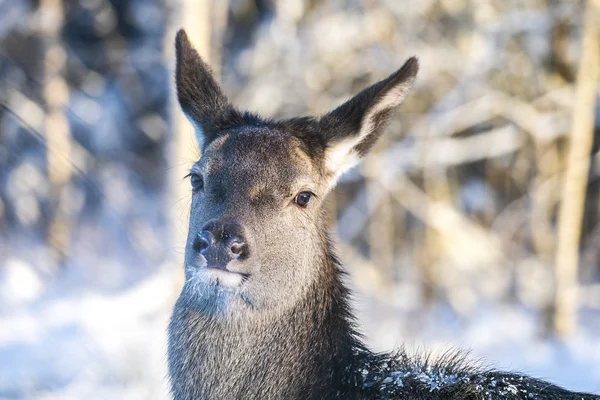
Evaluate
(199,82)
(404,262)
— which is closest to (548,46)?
(404,262)

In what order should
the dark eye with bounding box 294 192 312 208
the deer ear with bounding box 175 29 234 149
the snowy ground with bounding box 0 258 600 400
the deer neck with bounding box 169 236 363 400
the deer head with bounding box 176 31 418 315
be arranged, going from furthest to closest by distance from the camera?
the snowy ground with bounding box 0 258 600 400 < the deer ear with bounding box 175 29 234 149 < the dark eye with bounding box 294 192 312 208 < the deer neck with bounding box 169 236 363 400 < the deer head with bounding box 176 31 418 315

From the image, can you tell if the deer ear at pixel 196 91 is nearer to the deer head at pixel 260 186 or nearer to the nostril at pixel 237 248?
the deer head at pixel 260 186

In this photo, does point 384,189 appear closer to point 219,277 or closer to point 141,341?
point 141,341

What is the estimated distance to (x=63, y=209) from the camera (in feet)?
60.8

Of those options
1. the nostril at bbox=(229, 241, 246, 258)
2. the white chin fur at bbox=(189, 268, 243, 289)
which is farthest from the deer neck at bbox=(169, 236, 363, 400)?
the nostril at bbox=(229, 241, 246, 258)

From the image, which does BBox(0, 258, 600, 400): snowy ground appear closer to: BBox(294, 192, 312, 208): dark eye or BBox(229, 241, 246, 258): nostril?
BBox(294, 192, 312, 208): dark eye

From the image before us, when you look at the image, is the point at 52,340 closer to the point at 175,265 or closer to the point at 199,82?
the point at 175,265

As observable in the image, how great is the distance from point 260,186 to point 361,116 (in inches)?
30.5

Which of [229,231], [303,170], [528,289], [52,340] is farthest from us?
[528,289]

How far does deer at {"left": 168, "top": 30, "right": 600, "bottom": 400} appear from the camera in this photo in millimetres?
3979

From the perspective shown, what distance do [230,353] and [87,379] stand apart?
607cm

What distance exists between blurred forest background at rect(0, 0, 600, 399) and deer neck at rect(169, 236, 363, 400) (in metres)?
4.92

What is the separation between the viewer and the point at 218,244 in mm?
3922

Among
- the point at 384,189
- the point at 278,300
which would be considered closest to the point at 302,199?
the point at 278,300
